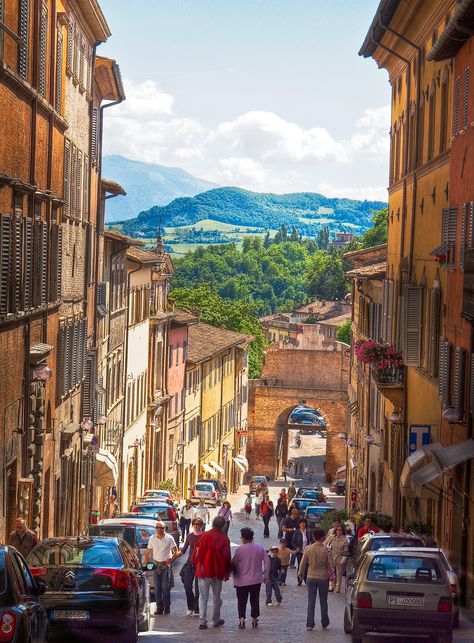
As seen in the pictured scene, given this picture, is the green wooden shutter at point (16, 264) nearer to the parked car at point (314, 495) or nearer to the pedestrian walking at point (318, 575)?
the pedestrian walking at point (318, 575)

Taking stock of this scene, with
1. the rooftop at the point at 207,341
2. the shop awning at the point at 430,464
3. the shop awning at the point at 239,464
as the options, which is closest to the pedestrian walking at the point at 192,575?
the shop awning at the point at 430,464

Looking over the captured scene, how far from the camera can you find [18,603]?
39.1 ft

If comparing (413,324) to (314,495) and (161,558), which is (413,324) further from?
(314,495)

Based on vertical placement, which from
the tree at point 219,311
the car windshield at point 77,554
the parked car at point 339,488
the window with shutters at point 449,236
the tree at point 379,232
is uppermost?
the tree at point 379,232

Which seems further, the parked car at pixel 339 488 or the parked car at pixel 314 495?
the parked car at pixel 339 488

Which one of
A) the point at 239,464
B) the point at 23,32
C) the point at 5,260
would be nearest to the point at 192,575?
the point at 5,260

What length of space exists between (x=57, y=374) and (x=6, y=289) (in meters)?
9.30

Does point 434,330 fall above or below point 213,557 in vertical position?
above

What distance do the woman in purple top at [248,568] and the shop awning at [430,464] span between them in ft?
15.0

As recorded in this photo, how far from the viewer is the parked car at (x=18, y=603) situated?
37.3 feet

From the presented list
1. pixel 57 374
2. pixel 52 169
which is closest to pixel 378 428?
pixel 57 374

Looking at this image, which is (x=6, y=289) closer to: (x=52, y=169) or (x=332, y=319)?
(x=52, y=169)

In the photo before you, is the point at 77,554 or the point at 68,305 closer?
the point at 77,554

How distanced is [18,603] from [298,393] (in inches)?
3382
